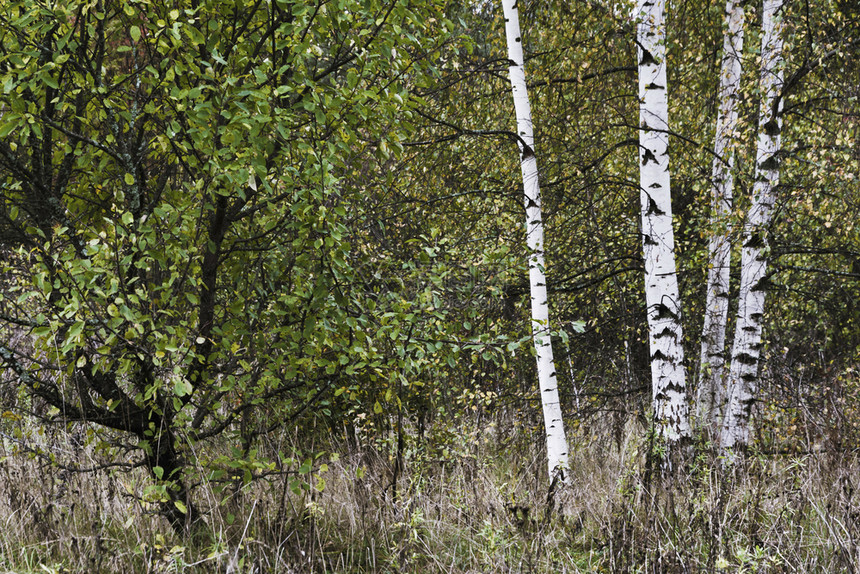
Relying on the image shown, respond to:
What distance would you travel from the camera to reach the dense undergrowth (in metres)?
2.96

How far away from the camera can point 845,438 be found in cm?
483

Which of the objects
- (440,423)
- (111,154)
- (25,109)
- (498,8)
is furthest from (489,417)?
(25,109)

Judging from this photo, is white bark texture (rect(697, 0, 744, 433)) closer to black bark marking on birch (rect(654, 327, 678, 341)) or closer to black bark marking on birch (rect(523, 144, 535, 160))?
black bark marking on birch (rect(654, 327, 678, 341))

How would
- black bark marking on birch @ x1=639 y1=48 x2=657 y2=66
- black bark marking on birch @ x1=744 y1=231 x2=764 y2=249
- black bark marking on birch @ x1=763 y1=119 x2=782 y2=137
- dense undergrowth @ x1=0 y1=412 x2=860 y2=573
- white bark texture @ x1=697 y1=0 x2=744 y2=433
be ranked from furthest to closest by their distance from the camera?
white bark texture @ x1=697 y1=0 x2=744 y2=433, black bark marking on birch @ x1=744 y1=231 x2=764 y2=249, black bark marking on birch @ x1=763 y1=119 x2=782 y2=137, black bark marking on birch @ x1=639 y1=48 x2=657 y2=66, dense undergrowth @ x1=0 y1=412 x2=860 y2=573

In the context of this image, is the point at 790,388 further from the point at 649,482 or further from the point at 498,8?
the point at 498,8

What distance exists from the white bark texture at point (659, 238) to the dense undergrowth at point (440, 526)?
0.54 metres

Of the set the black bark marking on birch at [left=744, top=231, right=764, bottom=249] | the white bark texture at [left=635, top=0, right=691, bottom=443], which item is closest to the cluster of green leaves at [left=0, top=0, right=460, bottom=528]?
the white bark texture at [left=635, top=0, right=691, bottom=443]

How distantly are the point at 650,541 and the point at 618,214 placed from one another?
185 inches

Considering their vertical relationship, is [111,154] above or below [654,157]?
below

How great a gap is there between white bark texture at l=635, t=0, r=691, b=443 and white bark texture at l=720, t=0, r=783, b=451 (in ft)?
2.43

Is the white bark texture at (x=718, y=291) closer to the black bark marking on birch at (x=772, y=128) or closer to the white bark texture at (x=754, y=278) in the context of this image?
the white bark texture at (x=754, y=278)

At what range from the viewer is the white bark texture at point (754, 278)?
4.95m

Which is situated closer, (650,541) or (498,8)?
(650,541)

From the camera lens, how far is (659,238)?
4.57 meters
